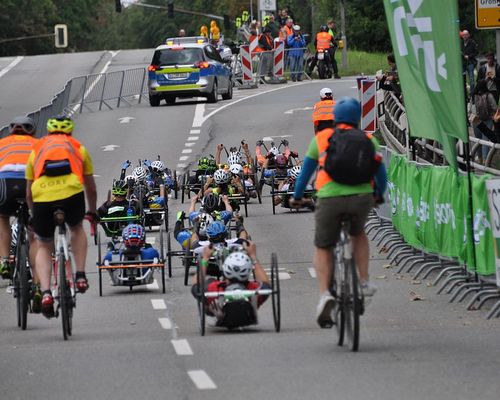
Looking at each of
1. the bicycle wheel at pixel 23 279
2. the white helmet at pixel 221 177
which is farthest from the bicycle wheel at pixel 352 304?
the white helmet at pixel 221 177

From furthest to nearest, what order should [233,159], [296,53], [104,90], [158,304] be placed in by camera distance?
[296,53] → [104,90] → [233,159] → [158,304]

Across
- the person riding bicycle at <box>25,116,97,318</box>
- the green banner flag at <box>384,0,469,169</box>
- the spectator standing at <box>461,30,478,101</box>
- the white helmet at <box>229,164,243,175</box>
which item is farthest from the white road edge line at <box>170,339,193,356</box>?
the spectator standing at <box>461,30,478,101</box>

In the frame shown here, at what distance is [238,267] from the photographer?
44.0 feet

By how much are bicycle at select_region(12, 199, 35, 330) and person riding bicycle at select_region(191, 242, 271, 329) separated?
1.61 metres

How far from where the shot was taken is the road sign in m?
22.0

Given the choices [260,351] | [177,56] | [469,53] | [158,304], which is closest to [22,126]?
[158,304]

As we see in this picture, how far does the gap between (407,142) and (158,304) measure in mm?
6131

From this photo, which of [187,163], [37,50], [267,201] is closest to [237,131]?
[187,163]

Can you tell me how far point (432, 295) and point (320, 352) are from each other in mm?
4679

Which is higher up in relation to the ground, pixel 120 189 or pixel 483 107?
pixel 483 107

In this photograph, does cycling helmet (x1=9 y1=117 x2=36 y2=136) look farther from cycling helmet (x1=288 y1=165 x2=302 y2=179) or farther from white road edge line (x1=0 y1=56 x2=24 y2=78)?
white road edge line (x1=0 y1=56 x2=24 y2=78)

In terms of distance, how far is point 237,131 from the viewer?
132 ft

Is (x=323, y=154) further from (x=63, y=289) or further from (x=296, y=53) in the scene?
(x=296, y=53)

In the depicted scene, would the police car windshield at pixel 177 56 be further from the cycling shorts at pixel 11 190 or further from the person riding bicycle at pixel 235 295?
the person riding bicycle at pixel 235 295
